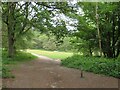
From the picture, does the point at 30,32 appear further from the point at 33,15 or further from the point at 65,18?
the point at 65,18

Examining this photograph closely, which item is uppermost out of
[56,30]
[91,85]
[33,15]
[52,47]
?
[33,15]

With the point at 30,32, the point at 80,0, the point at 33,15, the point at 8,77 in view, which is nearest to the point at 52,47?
the point at 30,32

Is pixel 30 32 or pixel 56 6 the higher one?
pixel 56 6

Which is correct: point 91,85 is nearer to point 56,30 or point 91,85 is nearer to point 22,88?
point 22,88

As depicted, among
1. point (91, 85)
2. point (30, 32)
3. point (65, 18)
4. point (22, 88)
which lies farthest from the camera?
point (30, 32)

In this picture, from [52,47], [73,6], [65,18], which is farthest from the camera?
[52,47]

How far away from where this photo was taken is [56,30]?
24.8 m

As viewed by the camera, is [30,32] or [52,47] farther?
[52,47]

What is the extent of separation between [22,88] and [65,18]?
15408 mm

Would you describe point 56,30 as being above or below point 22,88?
above

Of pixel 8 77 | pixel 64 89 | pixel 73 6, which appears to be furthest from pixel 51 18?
pixel 64 89

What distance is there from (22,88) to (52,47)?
178 feet

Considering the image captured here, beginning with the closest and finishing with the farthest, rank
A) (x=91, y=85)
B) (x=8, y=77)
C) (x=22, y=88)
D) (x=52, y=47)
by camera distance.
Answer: (x=22, y=88) < (x=91, y=85) < (x=8, y=77) < (x=52, y=47)

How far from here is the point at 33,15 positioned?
25500 mm
